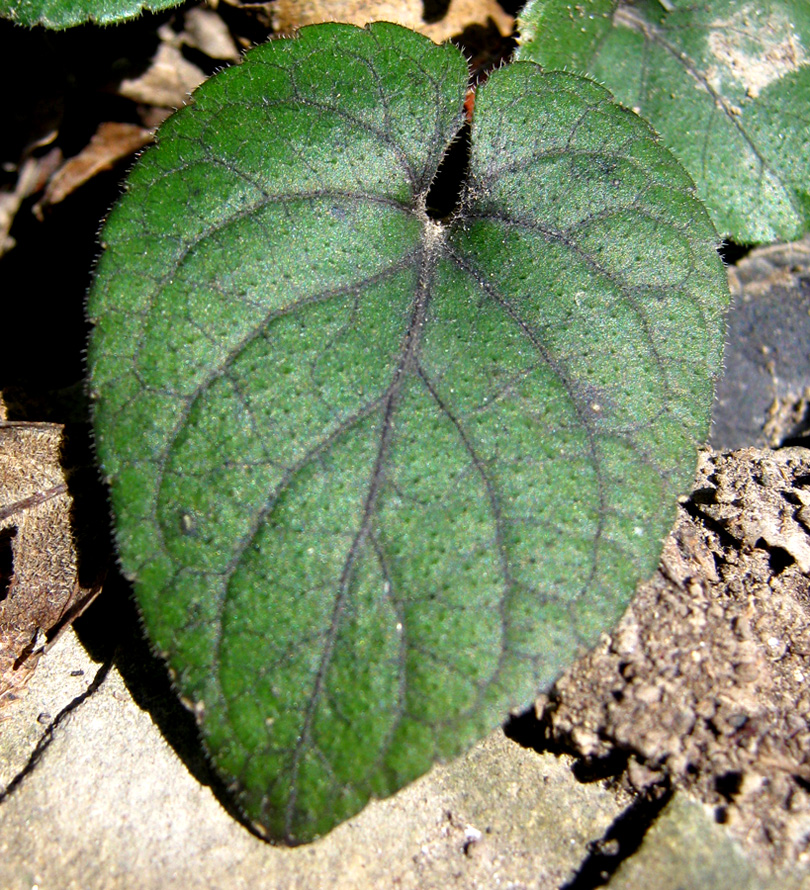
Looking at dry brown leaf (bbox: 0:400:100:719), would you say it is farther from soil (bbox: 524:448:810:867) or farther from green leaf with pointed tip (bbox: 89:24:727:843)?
soil (bbox: 524:448:810:867)

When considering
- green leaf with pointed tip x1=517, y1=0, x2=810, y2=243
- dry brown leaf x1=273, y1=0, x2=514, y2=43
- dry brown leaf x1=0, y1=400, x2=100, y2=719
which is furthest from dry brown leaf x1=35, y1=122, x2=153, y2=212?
green leaf with pointed tip x1=517, y1=0, x2=810, y2=243

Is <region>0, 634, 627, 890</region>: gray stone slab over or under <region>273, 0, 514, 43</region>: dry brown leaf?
under

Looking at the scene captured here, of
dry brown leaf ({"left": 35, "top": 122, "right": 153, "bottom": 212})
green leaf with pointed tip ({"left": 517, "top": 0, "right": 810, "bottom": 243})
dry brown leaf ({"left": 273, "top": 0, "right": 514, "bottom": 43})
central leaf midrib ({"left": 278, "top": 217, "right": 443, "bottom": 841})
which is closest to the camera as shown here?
central leaf midrib ({"left": 278, "top": 217, "right": 443, "bottom": 841})

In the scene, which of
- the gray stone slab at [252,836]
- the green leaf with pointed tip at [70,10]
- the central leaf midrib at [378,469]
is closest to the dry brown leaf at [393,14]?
the green leaf with pointed tip at [70,10]

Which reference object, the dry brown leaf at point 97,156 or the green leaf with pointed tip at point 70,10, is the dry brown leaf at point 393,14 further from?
the green leaf with pointed tip at point 70,10

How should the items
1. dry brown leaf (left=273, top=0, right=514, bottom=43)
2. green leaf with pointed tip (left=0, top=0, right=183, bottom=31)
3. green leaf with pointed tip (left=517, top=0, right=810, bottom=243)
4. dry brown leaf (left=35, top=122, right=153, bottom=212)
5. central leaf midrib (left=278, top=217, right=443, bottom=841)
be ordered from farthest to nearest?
dry brown leaf (left=35, top=122, right=153, bottom=212) < dry brown leaf (left=273, top=0, right=514, bottom=43) < green leaf with pointed tip (left=517, top=0, right=810, bottom=243) < green leaf with pointed tip (left=0, top=0, right=183, bottom=31) < central leaf midrib (left=278, top=217, right=443, bottom=841)

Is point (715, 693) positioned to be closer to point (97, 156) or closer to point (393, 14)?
A: point (393, 14)

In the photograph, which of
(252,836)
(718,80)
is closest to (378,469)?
(252,836)

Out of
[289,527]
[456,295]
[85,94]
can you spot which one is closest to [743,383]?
[456,295]
